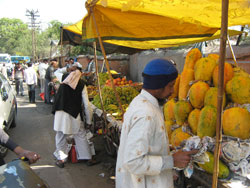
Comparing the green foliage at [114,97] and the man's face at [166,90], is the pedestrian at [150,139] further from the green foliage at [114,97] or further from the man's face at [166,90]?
the green foliage at [114,97]

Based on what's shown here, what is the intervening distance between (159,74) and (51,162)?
3.88 m

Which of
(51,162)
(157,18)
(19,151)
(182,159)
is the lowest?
(51,162)

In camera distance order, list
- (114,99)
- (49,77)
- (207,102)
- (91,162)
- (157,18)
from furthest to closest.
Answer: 1. (49,77)
2. (114,99)
3. (91,162)
4. (157,18)
5. (207,102)

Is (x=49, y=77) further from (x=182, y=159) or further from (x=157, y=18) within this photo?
(x=182, y=159)

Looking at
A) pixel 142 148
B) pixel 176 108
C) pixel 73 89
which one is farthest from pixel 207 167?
pixel 73 89

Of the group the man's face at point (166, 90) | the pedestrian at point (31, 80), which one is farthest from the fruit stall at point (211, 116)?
the pedestrian at point (31, 80)

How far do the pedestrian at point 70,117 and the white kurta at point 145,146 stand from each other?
109 inches

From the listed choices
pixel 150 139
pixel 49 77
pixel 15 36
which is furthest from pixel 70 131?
pixel 15 36

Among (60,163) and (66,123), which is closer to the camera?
(66,123)

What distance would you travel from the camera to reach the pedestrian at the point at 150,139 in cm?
143

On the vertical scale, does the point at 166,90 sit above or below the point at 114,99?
above

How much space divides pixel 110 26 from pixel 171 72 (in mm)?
2376

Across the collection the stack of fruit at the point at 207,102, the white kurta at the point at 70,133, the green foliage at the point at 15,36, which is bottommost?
the white kurta at the point at 70,133

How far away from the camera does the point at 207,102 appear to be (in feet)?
7.56
